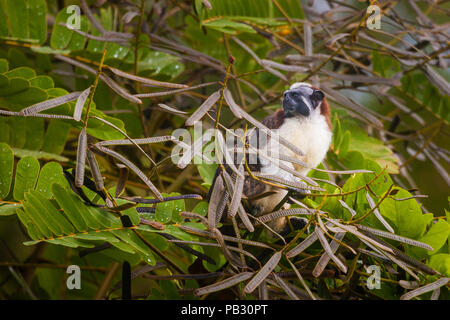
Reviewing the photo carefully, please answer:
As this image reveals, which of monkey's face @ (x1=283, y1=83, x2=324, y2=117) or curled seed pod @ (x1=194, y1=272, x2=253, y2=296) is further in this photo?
monkey's face @ (x1=283, y1=83, x2=324, y2=117)

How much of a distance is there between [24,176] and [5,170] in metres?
0.03

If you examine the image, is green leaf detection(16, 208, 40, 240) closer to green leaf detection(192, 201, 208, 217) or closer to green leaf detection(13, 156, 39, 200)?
green leaf detection(13, 156, 39, 200)

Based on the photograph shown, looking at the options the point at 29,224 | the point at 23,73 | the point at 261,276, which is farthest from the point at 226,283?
the point at 23,73

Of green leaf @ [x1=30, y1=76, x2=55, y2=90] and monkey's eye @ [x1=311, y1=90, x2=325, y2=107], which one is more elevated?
green leaf @ [x1=30, y1=76, x2=55, y2=90]

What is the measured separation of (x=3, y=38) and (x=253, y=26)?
22.4 inches

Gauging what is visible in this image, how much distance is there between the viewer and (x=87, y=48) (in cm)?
127

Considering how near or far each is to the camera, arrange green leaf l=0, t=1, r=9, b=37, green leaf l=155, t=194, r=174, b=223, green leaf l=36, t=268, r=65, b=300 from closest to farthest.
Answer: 1. green leaf l=155, t=194, r=174, b=223
2. green leaf l=0, t=1, r=9, b=37
3. green leaf l=36, t=268, r=65, b=300

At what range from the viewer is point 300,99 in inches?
41.4

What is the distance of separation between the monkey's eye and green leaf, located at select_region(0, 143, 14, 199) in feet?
1.87

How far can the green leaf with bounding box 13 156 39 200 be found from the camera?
0.89m

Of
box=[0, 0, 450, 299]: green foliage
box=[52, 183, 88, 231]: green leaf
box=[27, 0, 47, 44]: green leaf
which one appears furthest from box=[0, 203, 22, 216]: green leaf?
box=[27, 0, 47, 44]: green leaf

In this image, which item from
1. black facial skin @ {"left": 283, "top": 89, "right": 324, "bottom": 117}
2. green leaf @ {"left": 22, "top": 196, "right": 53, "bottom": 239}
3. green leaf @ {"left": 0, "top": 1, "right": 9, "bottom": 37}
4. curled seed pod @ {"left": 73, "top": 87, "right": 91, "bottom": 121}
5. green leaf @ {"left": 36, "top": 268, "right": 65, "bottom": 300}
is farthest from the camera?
green leaf @ {"left": 36, "top": 268, "right": 65, "bottom": 300}

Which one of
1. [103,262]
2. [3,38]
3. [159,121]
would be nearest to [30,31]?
[3,38]
